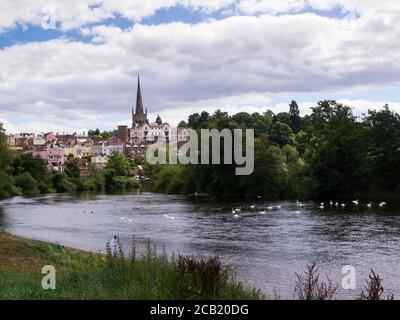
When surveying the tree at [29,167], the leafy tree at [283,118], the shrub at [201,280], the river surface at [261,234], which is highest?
the leafy tree at [283,118]

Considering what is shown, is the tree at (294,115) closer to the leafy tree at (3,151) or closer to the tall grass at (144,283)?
the leafy tree at (3,151)

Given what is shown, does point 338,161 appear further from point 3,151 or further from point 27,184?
point 27,184

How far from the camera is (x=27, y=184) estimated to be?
102 metres

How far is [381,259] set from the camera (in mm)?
24703

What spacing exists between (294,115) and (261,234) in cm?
13833

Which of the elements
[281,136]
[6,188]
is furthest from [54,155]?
[6,188]

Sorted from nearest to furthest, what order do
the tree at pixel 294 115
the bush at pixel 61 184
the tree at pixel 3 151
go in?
the tree at pixel 3 151
the bush at pixel 61 184
the tree at pixel 294 115

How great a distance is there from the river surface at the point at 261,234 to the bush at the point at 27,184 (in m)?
45.6

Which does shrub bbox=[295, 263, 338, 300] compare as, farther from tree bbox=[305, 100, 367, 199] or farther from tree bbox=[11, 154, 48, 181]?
tree bbox=[11, 154, 48, 181]

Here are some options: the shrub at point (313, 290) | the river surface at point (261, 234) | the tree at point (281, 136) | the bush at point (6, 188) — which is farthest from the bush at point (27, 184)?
the shrub at point (313, 290)

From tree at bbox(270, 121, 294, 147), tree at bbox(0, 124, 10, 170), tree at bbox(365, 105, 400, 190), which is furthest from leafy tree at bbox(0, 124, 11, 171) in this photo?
tree at bbox(270, 121, 294, 147)

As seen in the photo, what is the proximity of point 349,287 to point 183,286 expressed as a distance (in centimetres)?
1155

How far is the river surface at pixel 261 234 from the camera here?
22859mm
